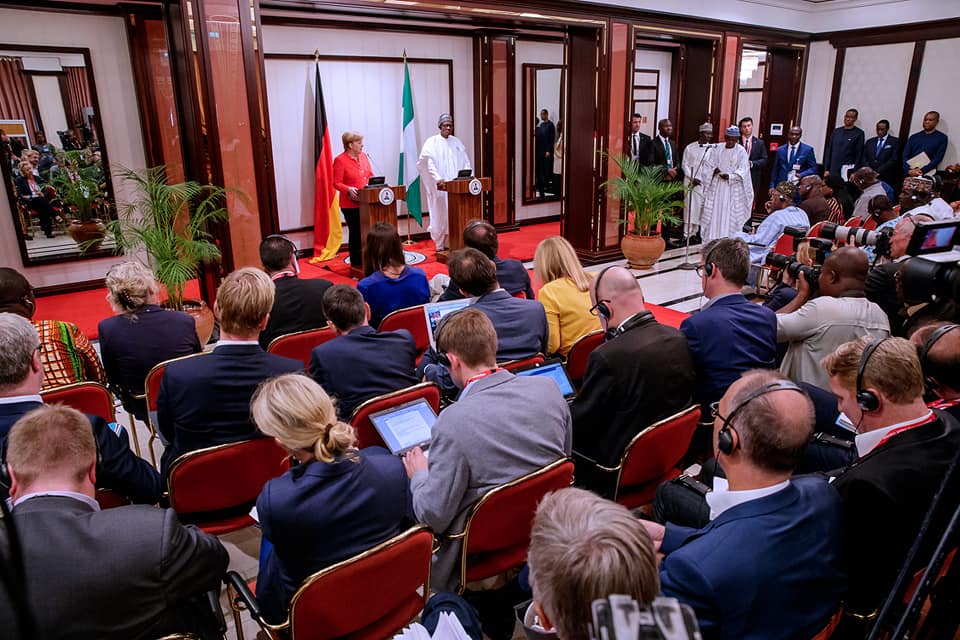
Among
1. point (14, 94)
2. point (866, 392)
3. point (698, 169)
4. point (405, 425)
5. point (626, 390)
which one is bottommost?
point (405, 425)

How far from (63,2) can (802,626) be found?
23.5 feet

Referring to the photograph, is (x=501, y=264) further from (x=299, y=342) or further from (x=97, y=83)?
(x=97, y=83)

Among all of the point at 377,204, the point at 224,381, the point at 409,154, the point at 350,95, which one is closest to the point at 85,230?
the point at 377,204

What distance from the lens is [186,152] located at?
532 centimetres

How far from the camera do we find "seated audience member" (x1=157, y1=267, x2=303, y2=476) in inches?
90.1

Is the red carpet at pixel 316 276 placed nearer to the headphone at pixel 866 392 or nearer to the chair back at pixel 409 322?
the chair back at pixel 409 322

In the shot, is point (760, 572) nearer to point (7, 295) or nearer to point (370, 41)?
point (7, 295)

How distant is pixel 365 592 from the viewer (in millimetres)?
1611

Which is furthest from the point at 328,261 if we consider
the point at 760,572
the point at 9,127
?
the point at 760,572

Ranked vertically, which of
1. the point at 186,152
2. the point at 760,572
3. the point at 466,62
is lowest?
the point at 760,572

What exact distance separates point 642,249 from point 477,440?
235 inches

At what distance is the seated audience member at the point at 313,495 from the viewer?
5.22 ft

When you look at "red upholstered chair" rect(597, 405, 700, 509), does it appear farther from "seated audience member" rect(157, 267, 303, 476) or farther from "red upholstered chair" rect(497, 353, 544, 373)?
"seated audience member" rect(157, 267, 303, 476)

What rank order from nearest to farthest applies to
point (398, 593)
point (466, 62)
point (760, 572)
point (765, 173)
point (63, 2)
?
point (760, 572), point (398, 593), point (63, 2), point (466, 62), point (765, 173)
